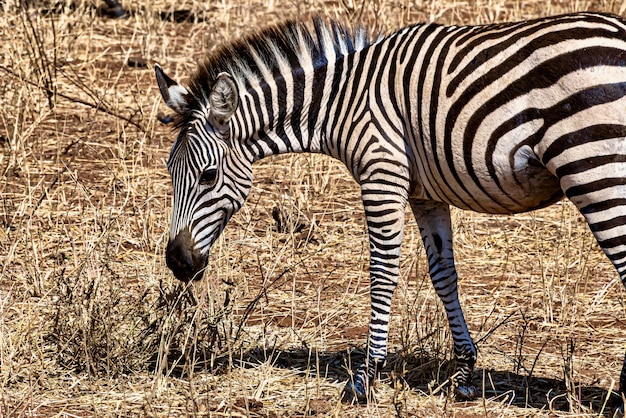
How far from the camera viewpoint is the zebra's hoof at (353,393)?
5344mm

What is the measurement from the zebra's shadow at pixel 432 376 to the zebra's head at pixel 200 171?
641mm

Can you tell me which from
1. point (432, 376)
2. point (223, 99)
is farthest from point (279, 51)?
point (432, 376)

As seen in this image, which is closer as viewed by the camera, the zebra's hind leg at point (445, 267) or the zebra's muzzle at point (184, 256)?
the zebra's muzzle at point (184, 256)

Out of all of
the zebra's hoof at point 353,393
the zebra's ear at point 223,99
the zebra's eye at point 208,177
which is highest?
the zebra's ear at point 223,99

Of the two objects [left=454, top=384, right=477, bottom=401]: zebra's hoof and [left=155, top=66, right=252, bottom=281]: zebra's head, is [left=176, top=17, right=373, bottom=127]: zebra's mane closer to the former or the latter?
[left=155, top=66, right=252, bottom=281]: zebra's head

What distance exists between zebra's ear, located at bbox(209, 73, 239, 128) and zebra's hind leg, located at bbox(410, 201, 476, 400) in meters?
1.15

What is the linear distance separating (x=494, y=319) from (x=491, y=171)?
1.88 m

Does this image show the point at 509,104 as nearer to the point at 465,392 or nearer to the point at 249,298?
the point at 465,392

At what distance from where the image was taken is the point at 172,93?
5.55m

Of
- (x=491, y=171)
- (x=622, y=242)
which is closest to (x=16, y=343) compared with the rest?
(x=491, y=171)

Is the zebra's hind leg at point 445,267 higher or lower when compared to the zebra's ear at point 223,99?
lower

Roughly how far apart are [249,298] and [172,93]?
1.85 meters

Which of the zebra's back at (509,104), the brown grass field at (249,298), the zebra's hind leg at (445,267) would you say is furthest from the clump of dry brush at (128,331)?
the zebra's back at (509,104)

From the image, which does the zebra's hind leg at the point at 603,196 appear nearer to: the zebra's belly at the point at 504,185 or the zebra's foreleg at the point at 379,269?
the zebra's belly at the point at 504,185
